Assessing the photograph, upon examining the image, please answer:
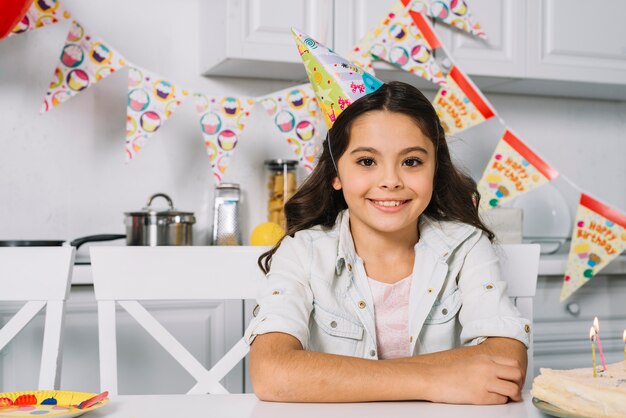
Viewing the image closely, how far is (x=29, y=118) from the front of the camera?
2.11 metres

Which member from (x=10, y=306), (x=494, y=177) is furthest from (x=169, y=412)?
(x=494, y=177)

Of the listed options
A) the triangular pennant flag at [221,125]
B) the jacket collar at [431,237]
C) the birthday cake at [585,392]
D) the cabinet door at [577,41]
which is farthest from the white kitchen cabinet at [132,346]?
the birthday cake at [585,392]

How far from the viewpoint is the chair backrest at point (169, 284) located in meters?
1.06

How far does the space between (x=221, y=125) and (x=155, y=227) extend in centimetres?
30

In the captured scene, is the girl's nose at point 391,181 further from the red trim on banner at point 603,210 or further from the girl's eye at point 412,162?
the red trim on banner at point 603,210

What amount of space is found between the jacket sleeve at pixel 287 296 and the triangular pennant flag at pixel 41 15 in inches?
39.7

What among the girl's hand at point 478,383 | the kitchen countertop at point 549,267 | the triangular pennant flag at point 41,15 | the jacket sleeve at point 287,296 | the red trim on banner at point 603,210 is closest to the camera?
the girl's hand at point 478,383

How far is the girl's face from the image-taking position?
1.18 metres

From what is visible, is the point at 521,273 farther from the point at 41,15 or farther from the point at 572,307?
the point at 41,15

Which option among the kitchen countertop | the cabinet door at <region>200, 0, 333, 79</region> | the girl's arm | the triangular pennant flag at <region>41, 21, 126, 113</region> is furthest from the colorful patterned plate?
the cabinet door at <region>200, 0, 333, 79</region>

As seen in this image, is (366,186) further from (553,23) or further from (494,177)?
(553,23)

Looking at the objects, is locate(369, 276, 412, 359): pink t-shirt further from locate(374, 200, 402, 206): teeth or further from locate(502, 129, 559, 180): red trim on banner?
locate(502, 129, 559, 180): red trim on banner

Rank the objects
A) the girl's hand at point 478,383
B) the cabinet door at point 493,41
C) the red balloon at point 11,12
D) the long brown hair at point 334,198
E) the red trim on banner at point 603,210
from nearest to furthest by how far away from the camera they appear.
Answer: the girl's hand at point 478,383 → the long brown hair at point 334,198 → the red balloon at point 11,12 → the red trim on banner at point 603,210 → the cabinet door at point 493,41

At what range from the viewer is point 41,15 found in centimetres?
188
